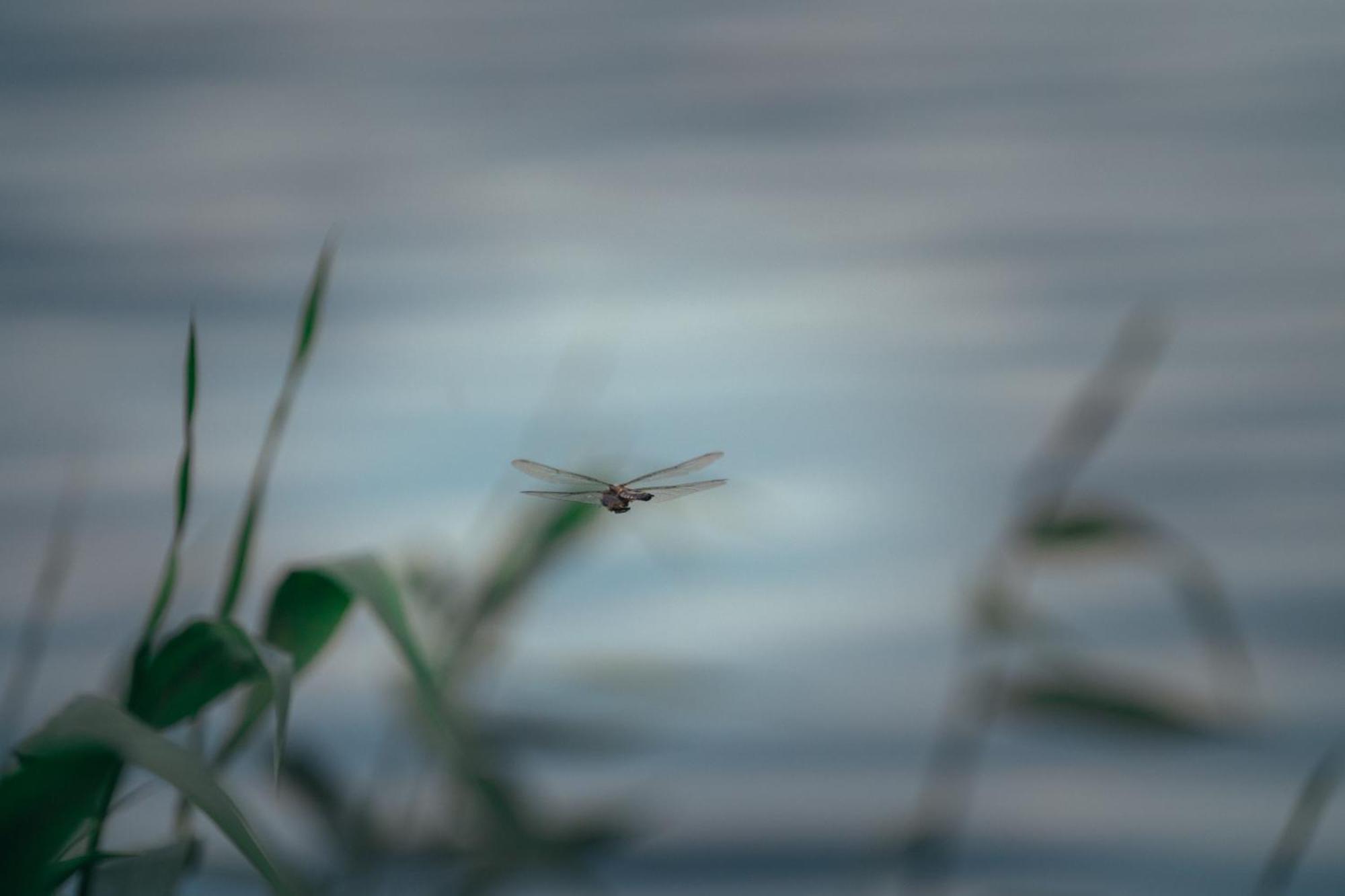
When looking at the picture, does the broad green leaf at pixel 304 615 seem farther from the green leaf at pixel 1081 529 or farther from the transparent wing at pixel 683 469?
the green leaf at pixel 1081 529

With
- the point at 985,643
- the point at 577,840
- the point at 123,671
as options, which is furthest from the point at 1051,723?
the point at 123,671

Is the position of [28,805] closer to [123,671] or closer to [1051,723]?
[123,671]

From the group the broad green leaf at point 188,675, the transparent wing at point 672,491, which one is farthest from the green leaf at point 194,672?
the transparent wing at point 672,491

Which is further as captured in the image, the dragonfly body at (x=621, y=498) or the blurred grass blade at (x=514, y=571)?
the blurred grass blade at (x=514, y=571)

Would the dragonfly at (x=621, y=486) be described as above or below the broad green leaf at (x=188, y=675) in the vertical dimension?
above

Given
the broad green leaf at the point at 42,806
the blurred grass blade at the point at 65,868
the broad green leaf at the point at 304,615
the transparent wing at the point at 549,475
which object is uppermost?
the transparent wing at the point at 549,475

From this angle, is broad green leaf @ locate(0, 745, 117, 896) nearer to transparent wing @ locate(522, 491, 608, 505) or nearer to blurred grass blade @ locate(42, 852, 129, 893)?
blurred grass blade @ locate(42, 852, 129, 893)
